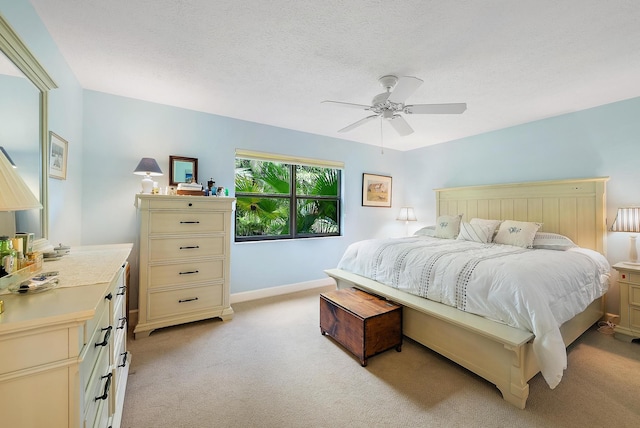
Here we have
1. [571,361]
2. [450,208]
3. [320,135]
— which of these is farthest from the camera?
[450,208]

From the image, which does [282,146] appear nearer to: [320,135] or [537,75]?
[320,135]

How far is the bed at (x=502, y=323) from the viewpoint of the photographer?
5.52ft

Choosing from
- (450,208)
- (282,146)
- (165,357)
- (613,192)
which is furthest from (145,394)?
(613,192)

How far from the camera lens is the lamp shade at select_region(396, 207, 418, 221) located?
15.8 feet

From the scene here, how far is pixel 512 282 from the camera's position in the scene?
176 cm

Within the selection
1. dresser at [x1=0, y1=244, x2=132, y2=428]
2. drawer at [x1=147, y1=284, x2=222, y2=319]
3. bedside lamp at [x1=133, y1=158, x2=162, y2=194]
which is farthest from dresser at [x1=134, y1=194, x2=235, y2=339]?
dresser at [x1=0, y1=244, x2=132, y2=428]

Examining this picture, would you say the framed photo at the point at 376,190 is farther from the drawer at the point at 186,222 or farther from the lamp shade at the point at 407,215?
the drawer at the point at 186,222

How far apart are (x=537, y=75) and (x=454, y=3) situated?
134cm

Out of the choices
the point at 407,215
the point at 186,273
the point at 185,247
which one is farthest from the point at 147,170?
the point at 407,215

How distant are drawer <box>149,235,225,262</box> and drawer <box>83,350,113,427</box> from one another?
4.42 ft

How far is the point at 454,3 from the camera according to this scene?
59.0 inches

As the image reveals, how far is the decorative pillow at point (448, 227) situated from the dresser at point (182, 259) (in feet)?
9.30

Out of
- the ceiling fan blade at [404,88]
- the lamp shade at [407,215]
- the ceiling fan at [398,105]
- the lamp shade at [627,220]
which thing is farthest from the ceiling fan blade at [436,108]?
the lamp shade at [407,215]

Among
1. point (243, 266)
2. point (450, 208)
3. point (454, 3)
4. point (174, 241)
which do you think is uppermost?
point (454, 3)
